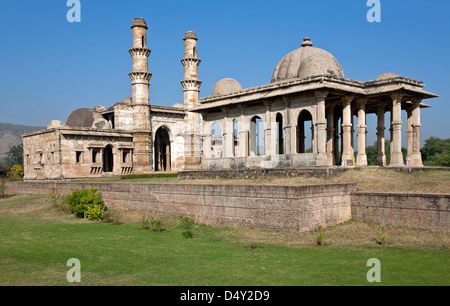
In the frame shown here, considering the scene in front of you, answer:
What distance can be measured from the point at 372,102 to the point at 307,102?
5.57 meters

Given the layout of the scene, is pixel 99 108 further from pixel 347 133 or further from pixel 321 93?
pixel 347 133

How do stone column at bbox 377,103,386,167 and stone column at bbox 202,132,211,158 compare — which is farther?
stone column at bbox 202,132,211,158

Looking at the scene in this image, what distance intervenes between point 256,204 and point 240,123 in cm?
1382

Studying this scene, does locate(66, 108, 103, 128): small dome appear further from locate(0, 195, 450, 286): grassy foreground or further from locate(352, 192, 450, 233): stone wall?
locate(352, 192, 450, 233): stone wall

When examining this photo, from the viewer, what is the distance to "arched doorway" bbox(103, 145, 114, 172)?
3988 centimetres

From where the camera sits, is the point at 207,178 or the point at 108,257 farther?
the point at 207,178

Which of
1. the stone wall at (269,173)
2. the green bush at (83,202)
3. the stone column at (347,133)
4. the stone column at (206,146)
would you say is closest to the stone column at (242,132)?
the stone column at (206,146)

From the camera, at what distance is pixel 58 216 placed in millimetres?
21266

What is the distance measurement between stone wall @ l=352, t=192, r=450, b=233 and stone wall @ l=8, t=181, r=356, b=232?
0.62 m

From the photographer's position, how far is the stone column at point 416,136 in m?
24.5

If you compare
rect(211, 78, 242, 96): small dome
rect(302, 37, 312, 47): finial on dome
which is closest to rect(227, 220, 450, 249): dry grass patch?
rect(302, 37, 312, 47): finial on dome

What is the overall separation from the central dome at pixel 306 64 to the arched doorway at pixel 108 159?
61.9ft
